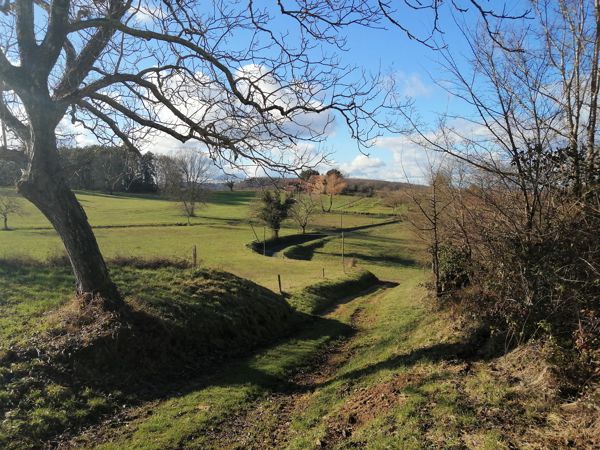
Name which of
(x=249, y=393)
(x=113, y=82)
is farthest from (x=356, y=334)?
(x=113, y=82)

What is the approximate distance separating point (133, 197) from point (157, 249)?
63.3 m

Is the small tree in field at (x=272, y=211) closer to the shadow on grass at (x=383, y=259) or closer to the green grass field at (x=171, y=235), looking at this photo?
the green grass field at (x=171, y=235)

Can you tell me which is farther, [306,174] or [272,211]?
[272,211]

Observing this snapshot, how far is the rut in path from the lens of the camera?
6359 millimetres

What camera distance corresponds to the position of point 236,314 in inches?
518

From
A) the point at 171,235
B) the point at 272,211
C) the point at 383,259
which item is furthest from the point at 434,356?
the point at 272,211

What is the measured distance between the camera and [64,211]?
950 cm

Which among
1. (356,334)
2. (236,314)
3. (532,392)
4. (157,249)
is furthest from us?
(157,249)

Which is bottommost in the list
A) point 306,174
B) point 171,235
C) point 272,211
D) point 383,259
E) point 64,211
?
point 383,259

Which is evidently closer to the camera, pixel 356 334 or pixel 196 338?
pixel 196 338

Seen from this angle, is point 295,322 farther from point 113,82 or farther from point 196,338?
point 113,82

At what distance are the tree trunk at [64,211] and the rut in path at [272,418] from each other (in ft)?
14.2

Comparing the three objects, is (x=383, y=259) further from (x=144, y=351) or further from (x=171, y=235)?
(x=144, y=351)

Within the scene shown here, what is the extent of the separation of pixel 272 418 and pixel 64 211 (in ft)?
20.3
